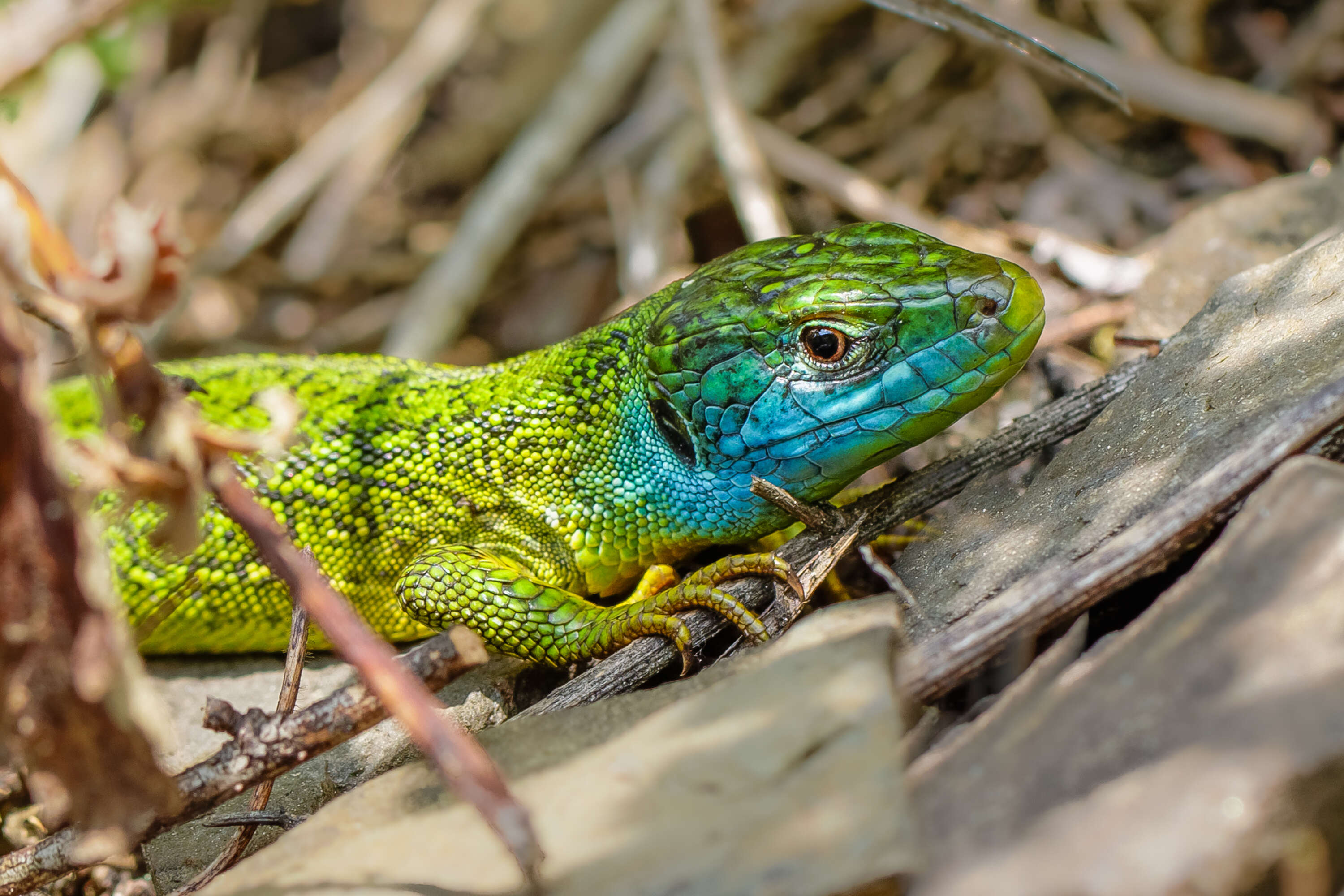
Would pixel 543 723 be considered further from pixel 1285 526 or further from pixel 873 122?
pixel 873 122

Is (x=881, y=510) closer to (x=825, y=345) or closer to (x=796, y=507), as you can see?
(x=796, y=507)

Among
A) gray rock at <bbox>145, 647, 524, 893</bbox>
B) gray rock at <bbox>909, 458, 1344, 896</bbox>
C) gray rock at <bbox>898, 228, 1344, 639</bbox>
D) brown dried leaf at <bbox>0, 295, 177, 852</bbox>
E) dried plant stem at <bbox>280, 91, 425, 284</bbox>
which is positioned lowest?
gray rock at <bbox>909, 458, 1344, 896</bbox>

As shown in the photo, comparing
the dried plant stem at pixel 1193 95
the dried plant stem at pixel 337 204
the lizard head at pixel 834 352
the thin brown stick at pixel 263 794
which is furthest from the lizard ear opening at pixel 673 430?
the dried plant stem at pixel 337 204

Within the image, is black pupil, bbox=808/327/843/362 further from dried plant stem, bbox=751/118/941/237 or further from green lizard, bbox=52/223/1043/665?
dried plant stem, bbox=751/118/941/237

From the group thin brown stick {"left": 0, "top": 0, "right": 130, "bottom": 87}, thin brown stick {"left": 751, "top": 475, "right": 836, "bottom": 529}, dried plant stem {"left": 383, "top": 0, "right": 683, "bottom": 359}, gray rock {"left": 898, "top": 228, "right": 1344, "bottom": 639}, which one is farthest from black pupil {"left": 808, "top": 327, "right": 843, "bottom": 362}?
dried plant stem {"left": 383, "top": 0, "right": 683, "bottom": 359}

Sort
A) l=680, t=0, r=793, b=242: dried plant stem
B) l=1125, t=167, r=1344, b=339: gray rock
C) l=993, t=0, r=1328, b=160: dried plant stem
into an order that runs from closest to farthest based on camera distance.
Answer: l=1125, t=167, r=1344, b=339: gray rock → l=680, t=0, r=793, b=242: dried plant stem → l=993, t=0, r=1328, b=160: dried plant stem

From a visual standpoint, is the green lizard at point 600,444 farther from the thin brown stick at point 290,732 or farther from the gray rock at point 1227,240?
the gray rock at point 1227,240

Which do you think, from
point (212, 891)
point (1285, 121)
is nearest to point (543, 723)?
point (212, 891)
